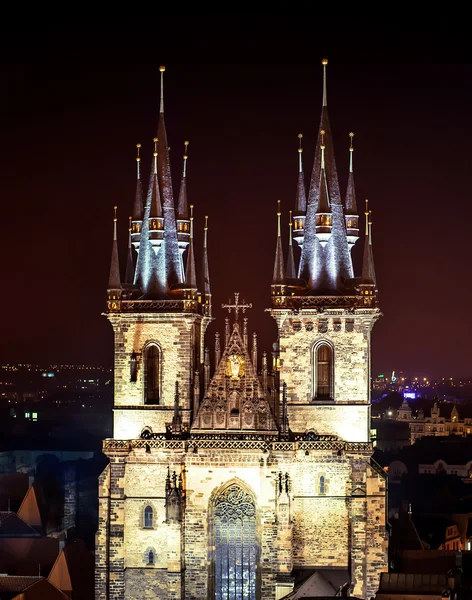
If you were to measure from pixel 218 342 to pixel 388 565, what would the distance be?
13.8 metres

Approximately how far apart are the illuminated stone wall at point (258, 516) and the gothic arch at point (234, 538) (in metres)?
0.28

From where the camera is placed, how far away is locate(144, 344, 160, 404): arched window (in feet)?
259

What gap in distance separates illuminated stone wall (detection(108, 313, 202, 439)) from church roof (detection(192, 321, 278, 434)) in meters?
1.14

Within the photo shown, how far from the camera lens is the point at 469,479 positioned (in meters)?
164

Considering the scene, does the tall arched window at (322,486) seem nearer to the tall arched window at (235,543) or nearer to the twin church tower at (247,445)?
the twin church tower at (247,445)

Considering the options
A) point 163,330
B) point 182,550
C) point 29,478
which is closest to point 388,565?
point 182,550

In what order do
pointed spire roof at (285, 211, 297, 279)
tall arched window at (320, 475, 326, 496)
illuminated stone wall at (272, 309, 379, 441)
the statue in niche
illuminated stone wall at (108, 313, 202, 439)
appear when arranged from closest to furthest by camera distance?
tall arched window at (320, 475, 326, 496), illuminated stone wall at (272, 309, 379, 441), the statue in niche, illuminated stone wall at (108, 313, 202, 439), pointed spire roof at (285, 211, 297, 279)

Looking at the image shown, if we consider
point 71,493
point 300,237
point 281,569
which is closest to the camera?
point 281,569

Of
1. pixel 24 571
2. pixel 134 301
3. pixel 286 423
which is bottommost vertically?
pixel 24 571

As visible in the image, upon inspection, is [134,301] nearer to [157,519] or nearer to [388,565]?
[157,519]

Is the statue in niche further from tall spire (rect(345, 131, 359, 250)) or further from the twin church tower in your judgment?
tall spire (rect(345, 131, 359, 250))

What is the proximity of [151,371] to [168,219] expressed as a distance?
7.81 metres

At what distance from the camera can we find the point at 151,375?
3110 inches

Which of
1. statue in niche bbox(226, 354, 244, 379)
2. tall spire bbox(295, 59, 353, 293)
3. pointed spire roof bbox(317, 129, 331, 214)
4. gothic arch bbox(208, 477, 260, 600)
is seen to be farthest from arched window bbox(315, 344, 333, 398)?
pointed spire roof bbox(317, 129, 331, 214)
